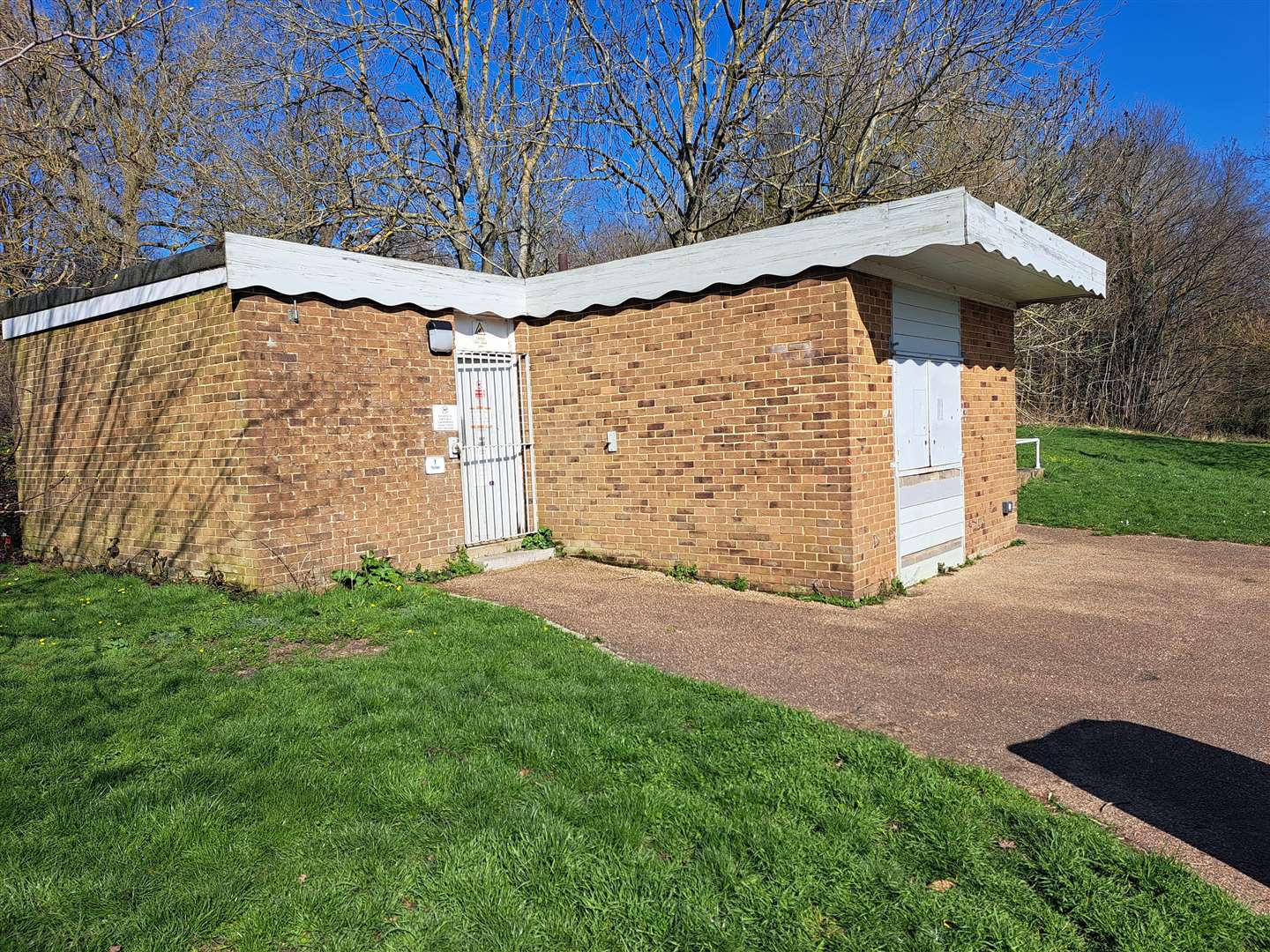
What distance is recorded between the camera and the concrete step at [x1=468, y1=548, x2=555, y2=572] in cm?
824

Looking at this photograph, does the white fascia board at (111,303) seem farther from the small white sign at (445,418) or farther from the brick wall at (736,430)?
the brick wall at (736,430)

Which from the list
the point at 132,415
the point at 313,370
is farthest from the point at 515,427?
the point at 132,415

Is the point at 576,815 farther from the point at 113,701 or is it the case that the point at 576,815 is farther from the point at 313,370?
the point at 313,370

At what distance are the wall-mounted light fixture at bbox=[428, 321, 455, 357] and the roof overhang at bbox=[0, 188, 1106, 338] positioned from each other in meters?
0.19

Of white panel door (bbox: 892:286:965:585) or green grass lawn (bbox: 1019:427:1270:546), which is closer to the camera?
white panel door (bbox: 892:286:965:585)

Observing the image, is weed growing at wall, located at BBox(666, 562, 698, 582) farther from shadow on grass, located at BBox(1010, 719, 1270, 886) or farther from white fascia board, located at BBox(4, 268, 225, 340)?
white fascia board, located at BBox(4, 268, 225, 340)

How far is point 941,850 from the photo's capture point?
9.37ft

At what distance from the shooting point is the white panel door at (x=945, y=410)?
8094 millimetres

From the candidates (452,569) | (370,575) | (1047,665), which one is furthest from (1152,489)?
(370,575)

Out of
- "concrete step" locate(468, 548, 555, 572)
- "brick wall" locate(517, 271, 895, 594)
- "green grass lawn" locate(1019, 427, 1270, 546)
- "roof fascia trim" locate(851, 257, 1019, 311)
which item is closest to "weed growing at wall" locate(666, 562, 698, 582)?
"brick wall" locate(517, 271, 895, 594)

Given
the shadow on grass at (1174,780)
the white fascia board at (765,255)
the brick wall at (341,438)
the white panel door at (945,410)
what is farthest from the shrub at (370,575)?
the white panel door at (945,410)

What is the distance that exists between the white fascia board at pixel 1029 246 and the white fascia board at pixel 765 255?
21cm

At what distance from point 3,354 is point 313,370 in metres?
9.92

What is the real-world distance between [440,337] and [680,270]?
2.48 m
